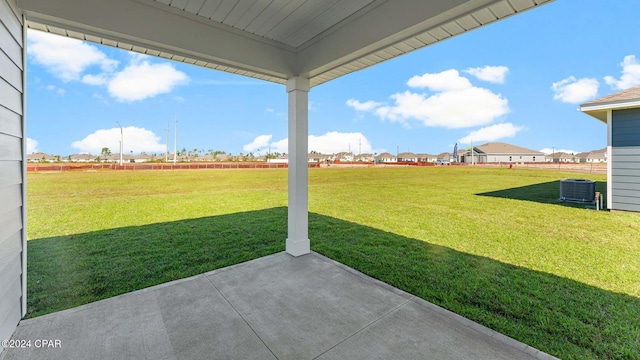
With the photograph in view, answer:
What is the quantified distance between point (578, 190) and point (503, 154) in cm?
2636

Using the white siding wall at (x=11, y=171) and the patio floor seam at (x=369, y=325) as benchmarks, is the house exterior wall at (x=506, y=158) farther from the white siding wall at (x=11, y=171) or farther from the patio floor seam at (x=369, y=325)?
the white siding wall at (x=11, y=171)

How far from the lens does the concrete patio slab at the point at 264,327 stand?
63.4 inches

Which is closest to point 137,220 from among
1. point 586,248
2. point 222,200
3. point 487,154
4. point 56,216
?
point 56,216

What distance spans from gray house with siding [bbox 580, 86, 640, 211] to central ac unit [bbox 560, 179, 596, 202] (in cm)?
130

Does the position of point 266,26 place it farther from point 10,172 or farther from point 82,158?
point 82,158

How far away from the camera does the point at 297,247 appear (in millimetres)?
3326

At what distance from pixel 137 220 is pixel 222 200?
9.31 feet

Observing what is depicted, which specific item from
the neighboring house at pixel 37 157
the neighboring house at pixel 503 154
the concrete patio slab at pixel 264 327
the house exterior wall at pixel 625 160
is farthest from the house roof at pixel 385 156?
the concrete patio slab at pixel 264 327

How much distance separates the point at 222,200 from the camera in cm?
821

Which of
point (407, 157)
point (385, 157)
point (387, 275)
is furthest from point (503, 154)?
point (387, 275)

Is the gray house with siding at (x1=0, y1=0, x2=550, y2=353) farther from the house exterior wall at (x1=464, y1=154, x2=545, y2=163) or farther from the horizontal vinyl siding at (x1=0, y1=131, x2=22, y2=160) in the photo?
the house exterior wall at (x1=464, y1=154, x2=545, y2=163)

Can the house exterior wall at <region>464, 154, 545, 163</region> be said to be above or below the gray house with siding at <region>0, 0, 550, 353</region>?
above

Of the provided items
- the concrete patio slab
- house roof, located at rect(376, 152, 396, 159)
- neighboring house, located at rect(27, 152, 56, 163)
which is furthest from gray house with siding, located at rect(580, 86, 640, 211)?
house roof, located at rect(376, 152, 396, 159)

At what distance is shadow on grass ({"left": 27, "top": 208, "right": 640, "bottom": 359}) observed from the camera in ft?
6.15
